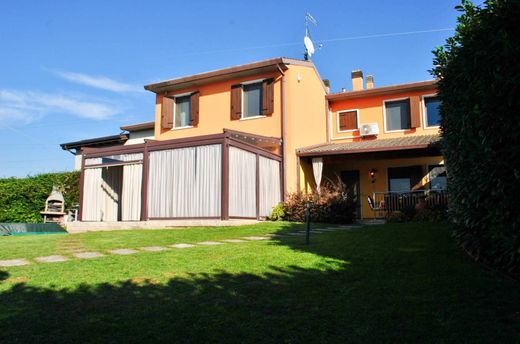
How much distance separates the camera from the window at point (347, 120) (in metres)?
16.9

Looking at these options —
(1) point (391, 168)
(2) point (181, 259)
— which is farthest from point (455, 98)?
(1) point (391, 168)

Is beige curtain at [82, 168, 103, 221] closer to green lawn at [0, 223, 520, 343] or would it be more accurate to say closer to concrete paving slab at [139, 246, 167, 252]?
concrete paving slab at [139, 246, 167, 252]

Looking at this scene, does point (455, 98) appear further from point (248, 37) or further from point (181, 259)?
point (248, 37)

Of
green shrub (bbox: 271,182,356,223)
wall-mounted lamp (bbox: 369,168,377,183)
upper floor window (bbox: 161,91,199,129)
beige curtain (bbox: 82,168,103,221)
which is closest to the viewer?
green shrub (bbox: 271,182,356,223)

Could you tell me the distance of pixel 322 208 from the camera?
1232cm

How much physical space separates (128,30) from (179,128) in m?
4.16

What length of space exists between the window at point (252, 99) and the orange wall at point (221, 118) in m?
0.29

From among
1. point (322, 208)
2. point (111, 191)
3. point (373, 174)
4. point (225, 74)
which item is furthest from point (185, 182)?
point (373, 174)

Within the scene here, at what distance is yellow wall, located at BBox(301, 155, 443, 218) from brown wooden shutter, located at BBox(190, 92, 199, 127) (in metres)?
4.71

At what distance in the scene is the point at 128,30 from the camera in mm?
14508

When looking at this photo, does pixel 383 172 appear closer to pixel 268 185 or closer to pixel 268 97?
pixel 268 185

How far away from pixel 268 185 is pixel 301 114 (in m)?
3.28

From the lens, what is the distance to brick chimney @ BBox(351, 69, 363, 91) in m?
18.3

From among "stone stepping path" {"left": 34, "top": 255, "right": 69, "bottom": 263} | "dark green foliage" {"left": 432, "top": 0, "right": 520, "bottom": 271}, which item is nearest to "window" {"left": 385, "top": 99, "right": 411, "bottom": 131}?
"dark green foliage" {"left": 432, "top": 0, "right": 520, "bottom": 271}
